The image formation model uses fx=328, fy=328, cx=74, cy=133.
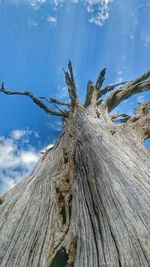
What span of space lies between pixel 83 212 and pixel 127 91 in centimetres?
566

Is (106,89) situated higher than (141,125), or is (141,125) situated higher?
(106,89)

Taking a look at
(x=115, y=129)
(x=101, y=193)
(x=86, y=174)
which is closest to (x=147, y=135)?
(x=115, y=129)

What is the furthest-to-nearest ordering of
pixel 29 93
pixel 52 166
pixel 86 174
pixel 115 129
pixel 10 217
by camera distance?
pixel 29 93
pixel 115 129
pixel 52 166
pixel 86 174
pixel 10 217

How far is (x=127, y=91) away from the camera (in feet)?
25.6

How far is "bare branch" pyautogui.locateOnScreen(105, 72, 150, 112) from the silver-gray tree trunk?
3520 mm

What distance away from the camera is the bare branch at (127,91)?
298 inches

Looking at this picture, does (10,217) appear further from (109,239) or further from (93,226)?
(109,239)

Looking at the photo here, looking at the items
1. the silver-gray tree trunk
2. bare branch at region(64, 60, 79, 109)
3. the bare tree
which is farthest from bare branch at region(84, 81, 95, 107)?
the silver-gray tree trunk

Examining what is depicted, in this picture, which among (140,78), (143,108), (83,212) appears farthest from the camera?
(140,78)

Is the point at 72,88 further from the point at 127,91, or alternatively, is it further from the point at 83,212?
the point at 83,212

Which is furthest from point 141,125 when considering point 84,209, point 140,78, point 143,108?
point 84,209

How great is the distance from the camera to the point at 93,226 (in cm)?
228

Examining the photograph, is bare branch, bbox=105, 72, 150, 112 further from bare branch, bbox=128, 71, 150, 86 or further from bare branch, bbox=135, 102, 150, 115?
bare branch, bbox=135, 102, 150, 115

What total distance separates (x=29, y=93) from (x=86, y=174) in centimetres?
426
